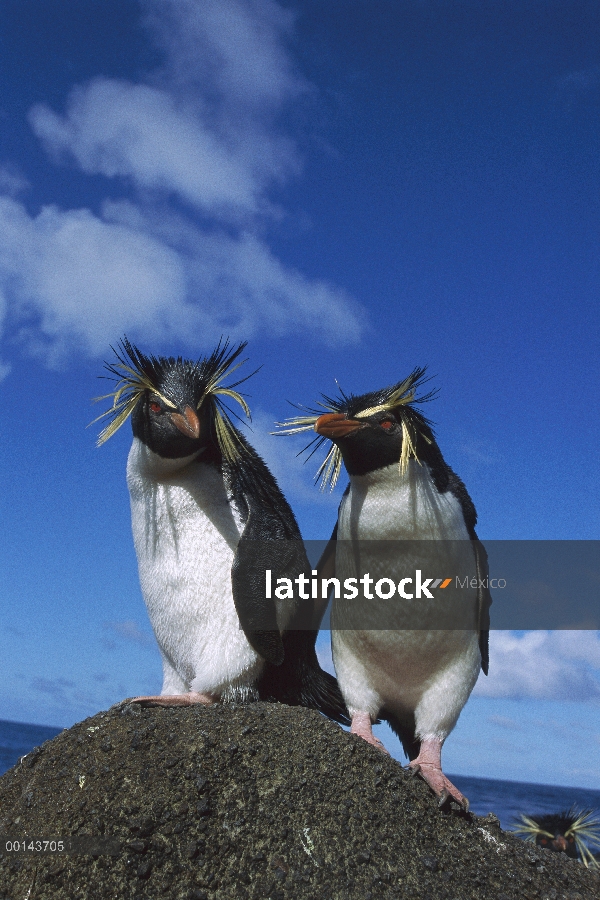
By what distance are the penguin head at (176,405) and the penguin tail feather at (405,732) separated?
1.72 meters

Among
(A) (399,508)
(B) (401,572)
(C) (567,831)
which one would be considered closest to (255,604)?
(B) (401,572)

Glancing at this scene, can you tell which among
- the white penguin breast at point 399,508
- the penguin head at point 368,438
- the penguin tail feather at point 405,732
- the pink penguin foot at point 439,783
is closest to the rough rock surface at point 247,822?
the pink penguin foot at point 439,783

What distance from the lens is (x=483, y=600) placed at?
397 centimetres

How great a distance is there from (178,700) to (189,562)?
0.70 meters

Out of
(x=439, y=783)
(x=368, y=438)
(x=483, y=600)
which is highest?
(x=368, y=438)

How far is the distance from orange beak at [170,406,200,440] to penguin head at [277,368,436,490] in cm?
58

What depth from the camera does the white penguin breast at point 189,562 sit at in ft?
12.1

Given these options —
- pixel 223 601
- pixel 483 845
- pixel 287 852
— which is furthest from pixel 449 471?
pixel 287 852

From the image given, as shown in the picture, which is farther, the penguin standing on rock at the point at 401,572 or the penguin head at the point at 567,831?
the penguin head at the point at 567,831

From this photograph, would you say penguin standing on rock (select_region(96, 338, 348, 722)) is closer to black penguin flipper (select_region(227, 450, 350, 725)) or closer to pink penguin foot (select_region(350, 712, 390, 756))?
black penguin flipper (select_region(227, 450, 350, 725))

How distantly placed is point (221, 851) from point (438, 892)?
856 millimetres

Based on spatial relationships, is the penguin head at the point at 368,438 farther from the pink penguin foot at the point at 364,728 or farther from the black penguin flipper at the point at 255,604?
the pink penguin foot at the point at 364,728

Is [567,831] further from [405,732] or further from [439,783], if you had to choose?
[439,783]

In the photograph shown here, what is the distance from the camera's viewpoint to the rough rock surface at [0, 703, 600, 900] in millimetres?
2740
